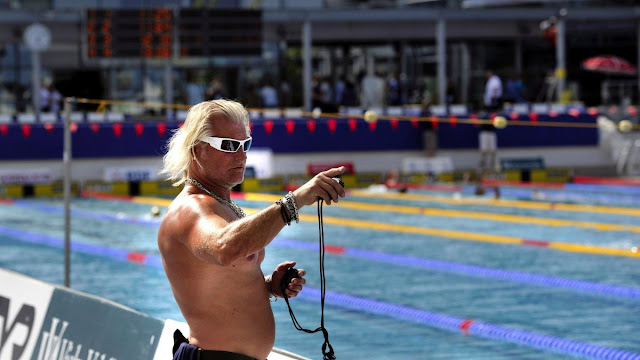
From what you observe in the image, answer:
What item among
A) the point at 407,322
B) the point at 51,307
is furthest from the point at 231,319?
the point at 407,322

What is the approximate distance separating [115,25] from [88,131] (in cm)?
360

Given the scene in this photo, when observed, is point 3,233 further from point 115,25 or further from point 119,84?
point 119,84

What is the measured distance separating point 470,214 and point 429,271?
4955 millimetres

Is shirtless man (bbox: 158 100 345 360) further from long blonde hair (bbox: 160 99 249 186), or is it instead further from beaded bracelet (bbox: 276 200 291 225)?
beaded bracelet (bbox: 276 200 291 225)

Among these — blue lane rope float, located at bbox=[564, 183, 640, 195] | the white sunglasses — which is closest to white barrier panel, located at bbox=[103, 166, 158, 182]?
blue lane rope float, located at bbox=[564, 183, 640, 195]

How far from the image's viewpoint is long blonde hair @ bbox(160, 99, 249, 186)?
3175mm

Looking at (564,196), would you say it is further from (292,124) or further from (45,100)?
(45,100)

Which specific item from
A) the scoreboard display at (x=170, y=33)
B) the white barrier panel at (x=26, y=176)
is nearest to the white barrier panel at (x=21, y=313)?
the white barrier panel at (x=26, y=176)

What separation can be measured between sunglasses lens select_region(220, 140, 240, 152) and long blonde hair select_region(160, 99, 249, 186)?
5 centimetres

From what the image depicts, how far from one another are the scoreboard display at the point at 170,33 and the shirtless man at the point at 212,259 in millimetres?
18898

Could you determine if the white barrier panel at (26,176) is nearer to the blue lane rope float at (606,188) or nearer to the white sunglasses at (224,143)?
the blue lane rope float at (606,188)

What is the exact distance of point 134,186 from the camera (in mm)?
19000

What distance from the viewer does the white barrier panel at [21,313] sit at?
529 cm

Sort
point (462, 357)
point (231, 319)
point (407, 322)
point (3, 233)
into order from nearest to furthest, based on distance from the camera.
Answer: point (231, 319) → point (462, 357) → point (407, 322) → point (3, 233)
